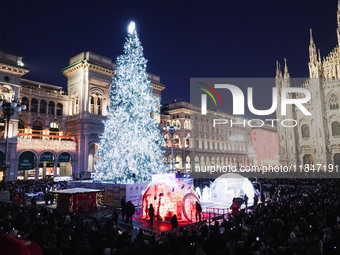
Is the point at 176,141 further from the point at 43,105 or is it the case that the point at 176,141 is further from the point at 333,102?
the point at 333,102

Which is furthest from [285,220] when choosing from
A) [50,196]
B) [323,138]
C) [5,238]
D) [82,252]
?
[323,138]

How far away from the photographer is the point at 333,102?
158 feet

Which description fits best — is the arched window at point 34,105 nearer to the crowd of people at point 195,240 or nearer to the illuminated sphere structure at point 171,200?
the illuminated sphere structure at point 171,200

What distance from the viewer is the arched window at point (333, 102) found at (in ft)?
157

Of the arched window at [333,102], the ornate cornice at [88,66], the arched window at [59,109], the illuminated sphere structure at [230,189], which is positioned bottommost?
the illuminated sphere structure at [230,189]

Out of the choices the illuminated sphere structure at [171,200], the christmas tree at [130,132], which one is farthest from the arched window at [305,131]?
the illuminated sphere structure at [171,200]

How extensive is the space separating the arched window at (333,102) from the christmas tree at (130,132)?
1628 inches

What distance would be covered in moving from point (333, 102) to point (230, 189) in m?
39.3

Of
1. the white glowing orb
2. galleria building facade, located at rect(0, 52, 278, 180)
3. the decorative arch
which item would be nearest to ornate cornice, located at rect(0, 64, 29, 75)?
galleria building facade, located at rect(0, 52, 278, 180)

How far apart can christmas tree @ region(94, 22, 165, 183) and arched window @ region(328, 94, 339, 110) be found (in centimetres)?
4135

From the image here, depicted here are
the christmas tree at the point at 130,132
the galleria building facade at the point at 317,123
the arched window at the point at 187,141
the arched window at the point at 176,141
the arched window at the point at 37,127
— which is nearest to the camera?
the christmas tree at the point at 130,132

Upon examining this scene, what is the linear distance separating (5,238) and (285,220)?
9.36 meters

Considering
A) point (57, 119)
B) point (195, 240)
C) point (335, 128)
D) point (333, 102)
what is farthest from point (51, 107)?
point (333, 102)

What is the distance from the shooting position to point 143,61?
21.1 metres
